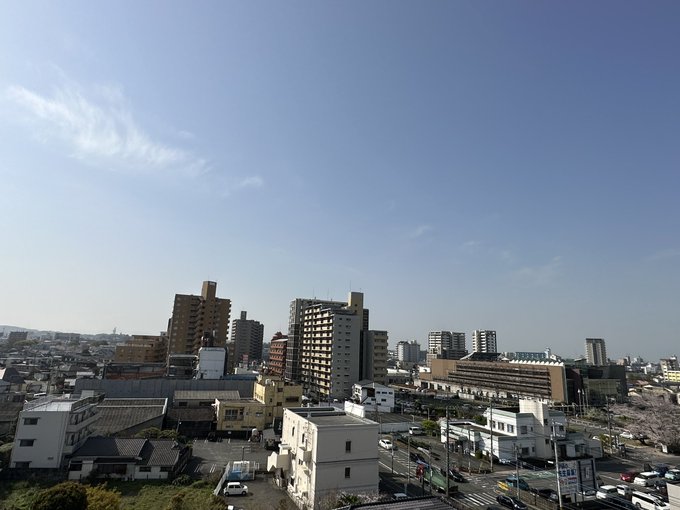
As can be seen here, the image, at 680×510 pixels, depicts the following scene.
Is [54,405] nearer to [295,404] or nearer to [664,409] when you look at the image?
[295,404]

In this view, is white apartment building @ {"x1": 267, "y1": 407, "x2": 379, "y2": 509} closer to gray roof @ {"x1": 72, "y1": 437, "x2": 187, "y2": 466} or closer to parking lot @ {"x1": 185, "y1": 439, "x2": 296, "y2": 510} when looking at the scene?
parking lot @ {"x1": 185, "y1": 439, "x2": 296, "y2": 510}

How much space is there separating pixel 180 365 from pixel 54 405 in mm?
61624

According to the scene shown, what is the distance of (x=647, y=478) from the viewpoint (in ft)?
133

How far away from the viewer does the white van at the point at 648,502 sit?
3183 cm

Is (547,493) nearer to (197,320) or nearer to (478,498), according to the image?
(478,498)

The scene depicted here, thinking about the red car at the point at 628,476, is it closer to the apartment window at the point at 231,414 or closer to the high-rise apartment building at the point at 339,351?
the apartment window at the point at 231,414

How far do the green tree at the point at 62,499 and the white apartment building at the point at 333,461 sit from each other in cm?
1508

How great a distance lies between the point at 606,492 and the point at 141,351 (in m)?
119

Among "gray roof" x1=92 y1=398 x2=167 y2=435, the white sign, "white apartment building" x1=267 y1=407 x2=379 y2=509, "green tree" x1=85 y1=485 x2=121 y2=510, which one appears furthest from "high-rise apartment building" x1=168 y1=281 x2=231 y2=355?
the white sign

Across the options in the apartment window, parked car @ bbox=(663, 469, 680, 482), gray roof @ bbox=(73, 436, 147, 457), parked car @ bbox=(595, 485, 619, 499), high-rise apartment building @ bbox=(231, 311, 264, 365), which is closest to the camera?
parked car @ bbox=(595, 485, 619, 499)

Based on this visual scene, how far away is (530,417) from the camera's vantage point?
1984 inches

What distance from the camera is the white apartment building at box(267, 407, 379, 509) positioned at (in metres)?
30.9

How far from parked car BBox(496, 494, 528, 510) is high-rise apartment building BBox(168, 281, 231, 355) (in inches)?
3625

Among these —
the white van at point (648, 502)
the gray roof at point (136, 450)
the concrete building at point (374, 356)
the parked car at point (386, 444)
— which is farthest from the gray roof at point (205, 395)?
the white van at point (648, 502)
